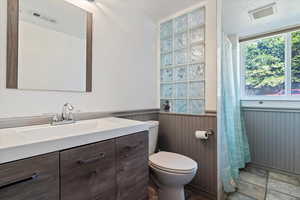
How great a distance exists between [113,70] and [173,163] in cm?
109

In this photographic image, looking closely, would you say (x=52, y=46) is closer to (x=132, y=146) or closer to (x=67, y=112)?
(x=67, y=112)

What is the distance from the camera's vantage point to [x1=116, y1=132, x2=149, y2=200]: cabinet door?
98cm

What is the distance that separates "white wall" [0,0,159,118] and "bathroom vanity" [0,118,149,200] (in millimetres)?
218

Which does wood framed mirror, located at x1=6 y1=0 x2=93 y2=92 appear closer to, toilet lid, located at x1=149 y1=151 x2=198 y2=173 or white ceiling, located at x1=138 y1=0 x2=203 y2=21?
white ceiling, located at x1=138 y1=0 x2=203 y2=21

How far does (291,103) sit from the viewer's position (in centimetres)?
202

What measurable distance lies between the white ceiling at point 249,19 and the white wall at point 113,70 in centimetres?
98

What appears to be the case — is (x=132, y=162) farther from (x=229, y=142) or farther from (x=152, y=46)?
(x=152, y=46)

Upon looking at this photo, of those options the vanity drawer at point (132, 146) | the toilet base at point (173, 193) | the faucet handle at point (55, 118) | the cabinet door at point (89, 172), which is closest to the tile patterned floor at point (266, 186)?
the toilet base at point (173, 193)

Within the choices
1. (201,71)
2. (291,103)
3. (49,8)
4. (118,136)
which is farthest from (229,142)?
(49,8)

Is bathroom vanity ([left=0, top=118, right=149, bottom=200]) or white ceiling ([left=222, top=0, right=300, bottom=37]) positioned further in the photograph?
white ceiling ([left=222, top=0, right=300, bottom=37])

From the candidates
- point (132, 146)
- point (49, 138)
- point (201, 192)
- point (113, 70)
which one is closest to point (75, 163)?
point (49, 138)

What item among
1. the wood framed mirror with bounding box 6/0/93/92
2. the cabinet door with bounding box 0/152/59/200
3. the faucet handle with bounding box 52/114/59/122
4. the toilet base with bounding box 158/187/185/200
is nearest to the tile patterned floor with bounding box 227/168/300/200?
the toilet base with bounding box 158/187/185/200

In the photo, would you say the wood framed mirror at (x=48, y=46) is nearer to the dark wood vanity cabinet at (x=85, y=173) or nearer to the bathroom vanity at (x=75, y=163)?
the bathroom vanity at (x=75, y=163)

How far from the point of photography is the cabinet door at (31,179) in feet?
1.89
